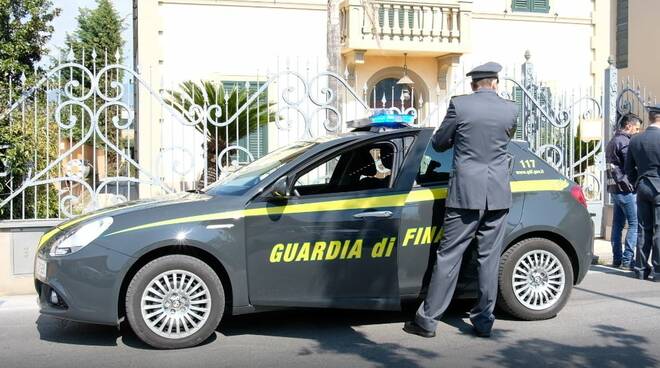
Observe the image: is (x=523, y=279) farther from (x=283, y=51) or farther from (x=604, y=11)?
(x=604, y=11)

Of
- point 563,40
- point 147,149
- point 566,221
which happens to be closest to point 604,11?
point 563,40

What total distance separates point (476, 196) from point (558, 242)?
121cm

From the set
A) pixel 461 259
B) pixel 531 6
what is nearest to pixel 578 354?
pixel 461 259

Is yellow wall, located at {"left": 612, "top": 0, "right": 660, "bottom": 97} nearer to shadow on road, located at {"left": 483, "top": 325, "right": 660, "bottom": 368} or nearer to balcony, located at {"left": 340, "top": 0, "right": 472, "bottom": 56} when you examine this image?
balcony, located at {"left": 340, "top": 0, "right": 472, "bottom": 56}

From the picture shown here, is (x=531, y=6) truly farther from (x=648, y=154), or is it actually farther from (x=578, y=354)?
(x=578, y=354)

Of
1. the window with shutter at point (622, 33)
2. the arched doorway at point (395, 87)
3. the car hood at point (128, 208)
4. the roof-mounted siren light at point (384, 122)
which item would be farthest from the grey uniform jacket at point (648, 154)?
the window with shutter at point (622, 33)

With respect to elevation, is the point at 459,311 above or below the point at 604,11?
below

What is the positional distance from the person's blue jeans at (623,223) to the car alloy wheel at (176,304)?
5.52m

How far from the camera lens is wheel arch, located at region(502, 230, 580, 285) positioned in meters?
5.93

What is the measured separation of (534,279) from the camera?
19.6ft

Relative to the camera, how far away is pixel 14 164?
25.8 feet

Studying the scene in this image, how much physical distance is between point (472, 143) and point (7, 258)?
483cm

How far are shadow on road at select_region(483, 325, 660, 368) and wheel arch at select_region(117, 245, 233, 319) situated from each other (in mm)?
1898

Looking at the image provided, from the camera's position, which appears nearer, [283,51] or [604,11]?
[283,51]
